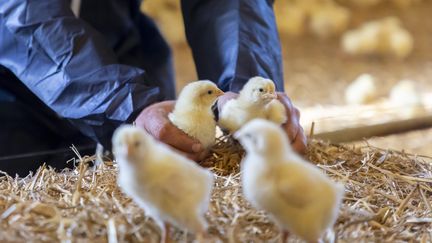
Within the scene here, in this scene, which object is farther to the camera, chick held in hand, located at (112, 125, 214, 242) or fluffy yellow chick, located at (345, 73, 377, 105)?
fluffy yellow chick, located at (345, 73, 377, 105)

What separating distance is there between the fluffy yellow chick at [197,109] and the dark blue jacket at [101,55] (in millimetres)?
125

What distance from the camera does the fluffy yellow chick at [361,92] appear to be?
220 cm

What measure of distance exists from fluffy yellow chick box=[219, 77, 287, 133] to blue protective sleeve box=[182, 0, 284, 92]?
18cm

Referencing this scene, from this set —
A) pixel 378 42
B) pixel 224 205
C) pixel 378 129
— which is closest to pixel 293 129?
pixel 224 205

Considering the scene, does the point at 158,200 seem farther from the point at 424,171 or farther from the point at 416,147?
the point at 416,147

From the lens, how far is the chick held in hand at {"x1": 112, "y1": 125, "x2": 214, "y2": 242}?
2.25 feet

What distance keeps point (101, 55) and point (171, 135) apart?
261 mm

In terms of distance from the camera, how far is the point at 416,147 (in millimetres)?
1951

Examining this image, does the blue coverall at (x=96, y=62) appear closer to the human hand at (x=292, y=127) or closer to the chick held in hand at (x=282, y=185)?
the human hand at (x=292, y=127)

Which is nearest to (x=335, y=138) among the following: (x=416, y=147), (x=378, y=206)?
(x=416, y=147)

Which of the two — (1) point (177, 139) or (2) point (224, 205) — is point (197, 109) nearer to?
(1) point (177, 139)

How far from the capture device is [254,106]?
42.3 inches

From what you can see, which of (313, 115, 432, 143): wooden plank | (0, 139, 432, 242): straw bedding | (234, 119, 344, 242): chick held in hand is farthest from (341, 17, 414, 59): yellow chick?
(234, 119, 344, 242): chick held in hand

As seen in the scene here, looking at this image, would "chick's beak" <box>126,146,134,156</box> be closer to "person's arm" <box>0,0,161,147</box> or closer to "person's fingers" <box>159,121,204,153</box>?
"person's fingers" <box>159,121,204,153</box>
